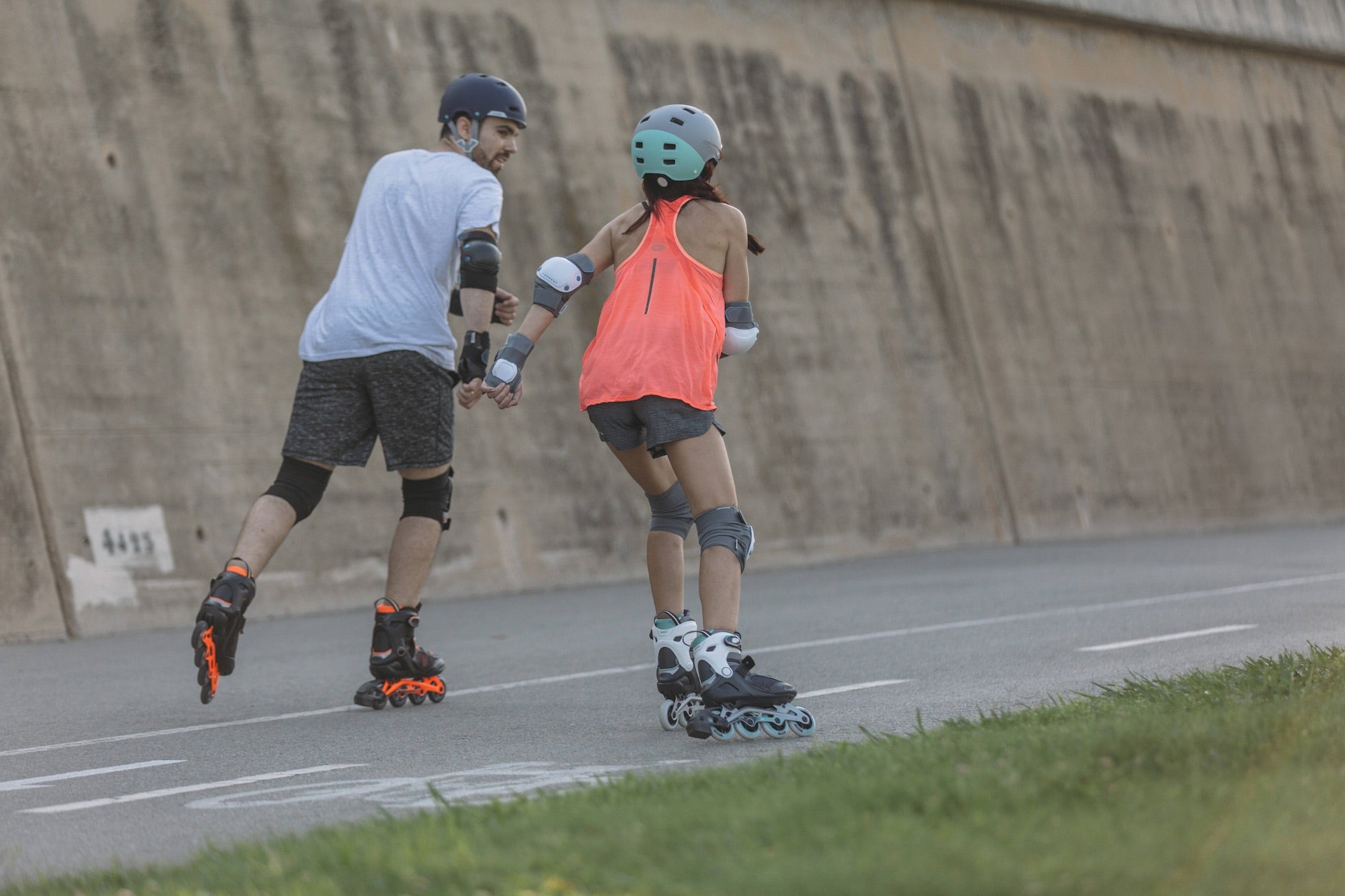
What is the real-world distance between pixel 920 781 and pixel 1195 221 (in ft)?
62.7

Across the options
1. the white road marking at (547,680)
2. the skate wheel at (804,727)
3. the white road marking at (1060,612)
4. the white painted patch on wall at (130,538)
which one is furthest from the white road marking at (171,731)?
the white painted patch on wall at (130,538)

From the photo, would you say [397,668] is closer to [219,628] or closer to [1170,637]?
[219,628]

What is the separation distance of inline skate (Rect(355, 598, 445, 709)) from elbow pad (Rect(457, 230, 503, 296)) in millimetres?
1217

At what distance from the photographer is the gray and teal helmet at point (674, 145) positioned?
16.9ft

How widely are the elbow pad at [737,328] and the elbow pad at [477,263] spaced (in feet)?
3.76

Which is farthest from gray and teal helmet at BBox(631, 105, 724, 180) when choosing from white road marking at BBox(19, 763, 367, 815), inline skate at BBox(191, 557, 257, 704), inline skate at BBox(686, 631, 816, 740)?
white road marking at BBox(19, 763, 367, 815)

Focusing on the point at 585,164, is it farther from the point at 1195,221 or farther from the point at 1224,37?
the point at 1224,37

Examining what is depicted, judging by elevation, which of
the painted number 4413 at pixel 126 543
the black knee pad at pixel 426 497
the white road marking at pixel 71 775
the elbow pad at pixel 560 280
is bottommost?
the white road marking at pixel 71 775

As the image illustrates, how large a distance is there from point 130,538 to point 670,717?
6099 mm

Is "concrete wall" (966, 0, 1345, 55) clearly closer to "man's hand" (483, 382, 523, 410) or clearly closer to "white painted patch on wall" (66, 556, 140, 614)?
"white painted patch on wall" (66, 556, 140, 614)

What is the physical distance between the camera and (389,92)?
12.6 metres

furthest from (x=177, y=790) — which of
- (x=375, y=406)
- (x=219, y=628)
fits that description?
(x=375, y=406)

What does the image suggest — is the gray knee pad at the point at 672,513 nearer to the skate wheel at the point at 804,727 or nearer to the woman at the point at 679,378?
the woman at the point at 679,378

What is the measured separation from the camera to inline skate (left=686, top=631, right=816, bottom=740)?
4688mm
